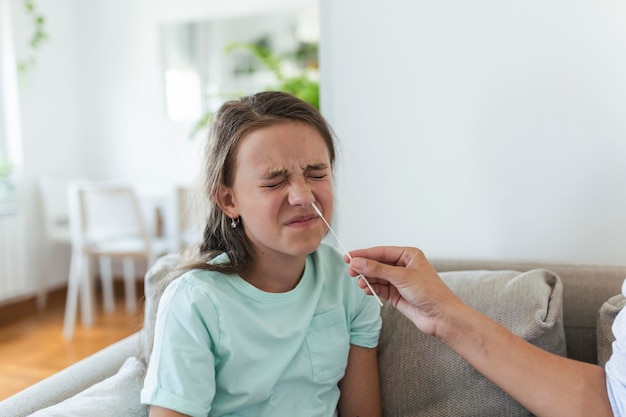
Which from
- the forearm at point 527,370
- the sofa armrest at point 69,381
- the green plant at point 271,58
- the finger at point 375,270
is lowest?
the sofa armrest at point 69,381

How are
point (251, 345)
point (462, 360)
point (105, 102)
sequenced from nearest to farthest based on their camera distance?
point (251, 345), point (462, 360), point (105, 102)

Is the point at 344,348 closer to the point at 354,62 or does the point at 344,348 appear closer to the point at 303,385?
the point at 303,385

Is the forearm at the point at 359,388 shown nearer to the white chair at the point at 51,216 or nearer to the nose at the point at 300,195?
the nose at the point at 300,195

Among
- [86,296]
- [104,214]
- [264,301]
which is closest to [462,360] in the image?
[264,301]

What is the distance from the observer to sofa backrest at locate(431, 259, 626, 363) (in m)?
1.21

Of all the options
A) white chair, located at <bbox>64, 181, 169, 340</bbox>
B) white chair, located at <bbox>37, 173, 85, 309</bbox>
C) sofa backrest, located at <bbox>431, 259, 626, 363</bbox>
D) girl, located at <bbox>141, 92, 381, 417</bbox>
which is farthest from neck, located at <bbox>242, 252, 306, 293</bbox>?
white chair, located at <bbox>37, 173, 85, 309</bbox>

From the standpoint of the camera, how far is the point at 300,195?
3.19ft

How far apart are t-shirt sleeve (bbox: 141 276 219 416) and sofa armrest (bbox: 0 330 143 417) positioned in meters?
0.24

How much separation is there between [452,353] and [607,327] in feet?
0.92

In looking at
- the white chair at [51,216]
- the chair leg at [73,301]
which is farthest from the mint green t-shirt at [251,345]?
the white chair at [51,216]

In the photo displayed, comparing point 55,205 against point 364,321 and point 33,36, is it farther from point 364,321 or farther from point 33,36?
point 364,321

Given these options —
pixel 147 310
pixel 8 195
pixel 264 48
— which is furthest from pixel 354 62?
pixel 8 195

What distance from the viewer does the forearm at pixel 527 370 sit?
36.9 inches

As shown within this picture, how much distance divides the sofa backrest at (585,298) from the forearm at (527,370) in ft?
0.89
